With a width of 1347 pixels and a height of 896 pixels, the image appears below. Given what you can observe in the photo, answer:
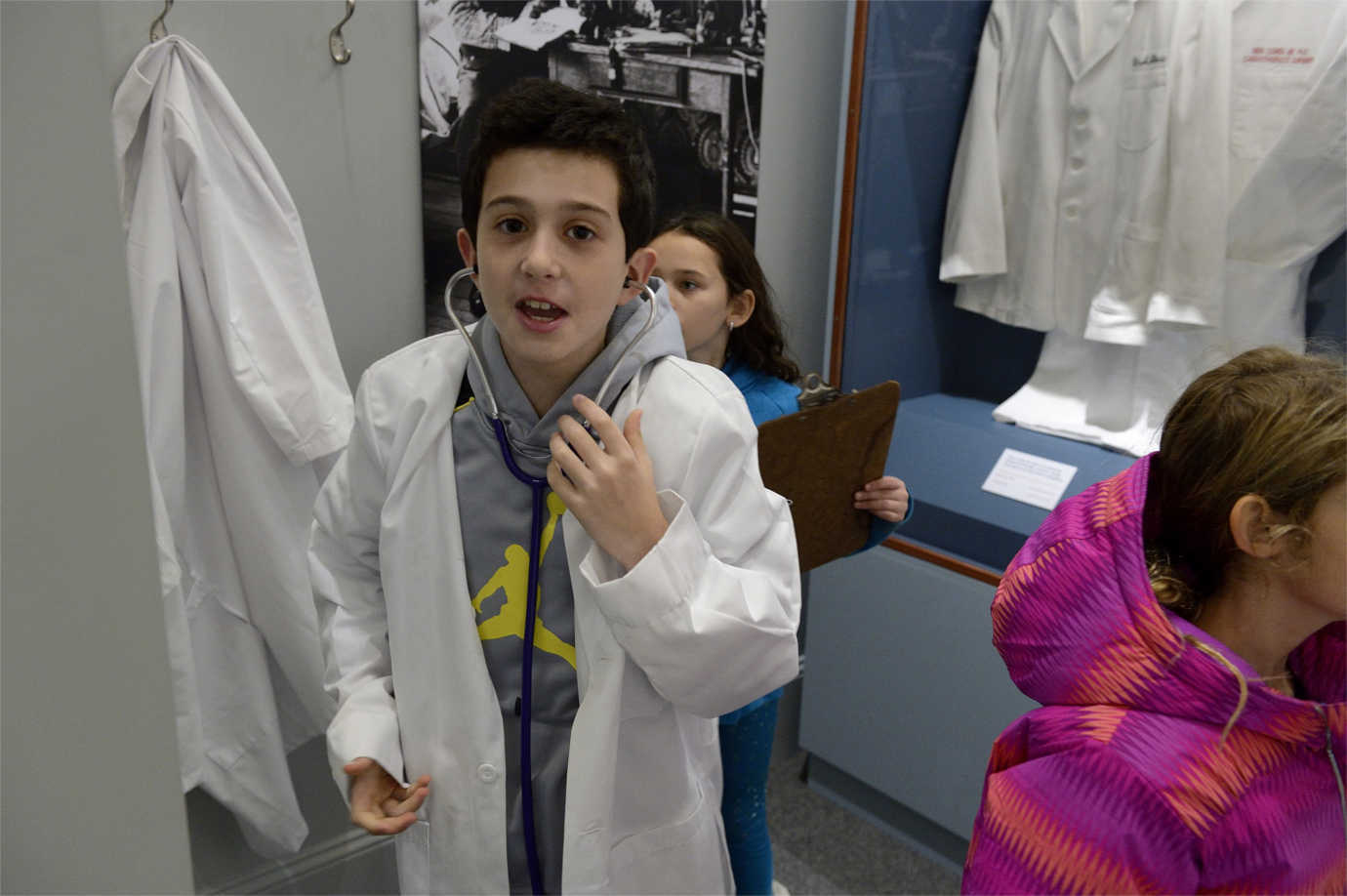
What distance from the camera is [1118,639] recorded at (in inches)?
31.7

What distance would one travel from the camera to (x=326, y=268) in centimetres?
177

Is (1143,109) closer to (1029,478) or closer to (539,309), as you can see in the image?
(1029,478)

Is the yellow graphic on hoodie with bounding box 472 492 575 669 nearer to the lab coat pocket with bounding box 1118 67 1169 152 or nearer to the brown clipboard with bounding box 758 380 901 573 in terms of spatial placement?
the brown clipboard with bounding box 758 380 901 573

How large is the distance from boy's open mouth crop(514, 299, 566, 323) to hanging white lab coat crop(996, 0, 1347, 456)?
3.58 feet

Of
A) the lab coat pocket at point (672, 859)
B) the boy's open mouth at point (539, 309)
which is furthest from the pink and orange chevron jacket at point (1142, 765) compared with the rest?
the boy's open mouth at point (539, 309)

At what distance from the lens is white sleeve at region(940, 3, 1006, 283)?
223 centimetres

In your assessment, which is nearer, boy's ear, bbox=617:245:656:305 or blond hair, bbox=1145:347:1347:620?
blond hair, bbox=1145:347:1347:620

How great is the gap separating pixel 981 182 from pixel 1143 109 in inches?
14.2

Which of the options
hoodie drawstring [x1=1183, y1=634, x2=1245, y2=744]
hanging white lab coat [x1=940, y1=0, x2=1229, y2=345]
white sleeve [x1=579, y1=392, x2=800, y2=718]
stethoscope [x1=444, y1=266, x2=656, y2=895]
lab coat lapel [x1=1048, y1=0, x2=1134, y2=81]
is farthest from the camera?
lab coat lapel [x1=1048, y1=0, x2=1134, y2=81]

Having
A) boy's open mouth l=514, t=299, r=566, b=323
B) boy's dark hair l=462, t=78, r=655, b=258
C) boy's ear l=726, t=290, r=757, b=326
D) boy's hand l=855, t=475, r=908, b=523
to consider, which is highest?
boy's dark hair l=462, t=78, r=655, b=258

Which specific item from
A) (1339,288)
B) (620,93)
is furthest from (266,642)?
(1339,288)

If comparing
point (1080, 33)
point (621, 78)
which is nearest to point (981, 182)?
point (1080, 33)

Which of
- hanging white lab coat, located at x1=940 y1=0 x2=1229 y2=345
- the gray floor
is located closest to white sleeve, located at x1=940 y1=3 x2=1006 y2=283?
hanging white lab coat, located at x1=940 y1=0 x2=1229 y2=345

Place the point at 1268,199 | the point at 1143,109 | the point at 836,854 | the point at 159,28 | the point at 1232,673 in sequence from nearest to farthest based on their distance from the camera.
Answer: the point at 1232,673 < the point at 159,28 < the point at 1268,199 < the point at 1143,109 < the point at 836,854
